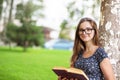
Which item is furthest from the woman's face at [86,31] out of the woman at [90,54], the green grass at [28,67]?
the green grass at [28,67]

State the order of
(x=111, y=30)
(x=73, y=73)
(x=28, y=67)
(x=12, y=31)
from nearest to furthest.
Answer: (x=73, y=73) < (x=111, y=30) < (x=28, y=67) < (x=12, y=31)

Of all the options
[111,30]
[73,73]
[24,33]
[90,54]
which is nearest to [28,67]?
[111,30]

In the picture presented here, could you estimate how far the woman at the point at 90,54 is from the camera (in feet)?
11.5

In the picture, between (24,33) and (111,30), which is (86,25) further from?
(24,33)

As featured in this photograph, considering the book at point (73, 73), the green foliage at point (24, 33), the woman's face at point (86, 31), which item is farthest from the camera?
the green foliage at point (24, 33)

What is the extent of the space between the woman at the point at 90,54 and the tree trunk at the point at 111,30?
69 cm

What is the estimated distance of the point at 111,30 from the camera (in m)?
4.52

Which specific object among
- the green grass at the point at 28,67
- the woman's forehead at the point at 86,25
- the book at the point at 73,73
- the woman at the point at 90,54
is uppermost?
the woman's forehead at the point at 86,25

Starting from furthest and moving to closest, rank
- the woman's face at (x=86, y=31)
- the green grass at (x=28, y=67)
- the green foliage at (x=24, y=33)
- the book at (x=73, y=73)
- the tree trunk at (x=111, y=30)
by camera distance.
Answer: the green foliage at (x=24, y=33) < the green grass at (x=28, y=67) < the tree trunk at (x=111, y=30) < the woman's face at (x=86, y=31) < the book at (x=73, y=73)

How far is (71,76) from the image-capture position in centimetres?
349

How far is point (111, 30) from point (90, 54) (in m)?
0.94

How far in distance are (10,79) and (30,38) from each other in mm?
21564

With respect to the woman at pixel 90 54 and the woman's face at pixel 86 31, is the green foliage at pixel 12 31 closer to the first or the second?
the woman at pixel 90 54

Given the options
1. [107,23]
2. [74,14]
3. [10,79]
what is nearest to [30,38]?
[74,14]
